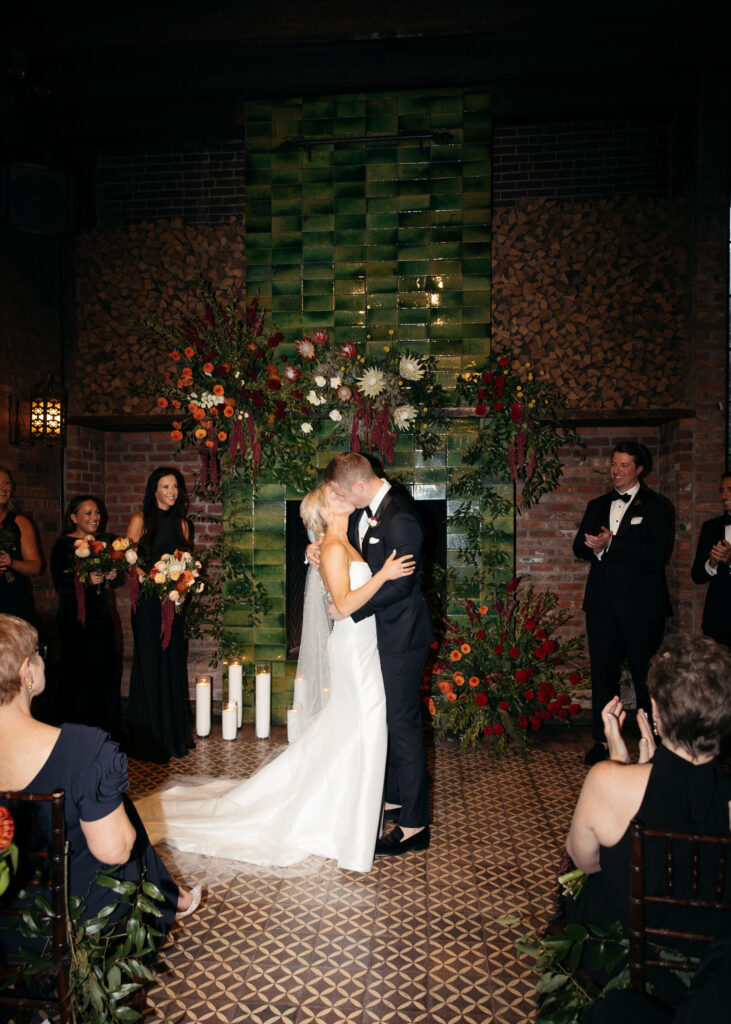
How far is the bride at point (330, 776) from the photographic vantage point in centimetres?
307

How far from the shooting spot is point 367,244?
17.5 ft

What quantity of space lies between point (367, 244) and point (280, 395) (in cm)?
138

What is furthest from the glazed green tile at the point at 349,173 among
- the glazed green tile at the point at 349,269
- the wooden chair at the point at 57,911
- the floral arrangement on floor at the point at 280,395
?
the wooden chair at the point at 57,911

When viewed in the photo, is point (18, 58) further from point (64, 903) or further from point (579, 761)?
point (579, 761)

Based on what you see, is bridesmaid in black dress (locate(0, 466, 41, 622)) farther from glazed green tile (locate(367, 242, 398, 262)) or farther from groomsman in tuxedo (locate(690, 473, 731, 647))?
groomsman in tuxedo (locate(690, 473, 731, 647))

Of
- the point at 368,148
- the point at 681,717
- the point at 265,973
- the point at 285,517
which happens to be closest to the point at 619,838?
the point at 681,717

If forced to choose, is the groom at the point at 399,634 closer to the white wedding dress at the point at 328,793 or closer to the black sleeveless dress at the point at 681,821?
the white wedding dress at the point at 328,793

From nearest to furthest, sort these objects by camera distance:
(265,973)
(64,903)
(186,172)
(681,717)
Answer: (64,903) < (681,717) < (265,973) < (186,172)

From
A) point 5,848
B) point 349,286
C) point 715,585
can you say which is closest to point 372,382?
point 349,286

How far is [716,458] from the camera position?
5.04 metres

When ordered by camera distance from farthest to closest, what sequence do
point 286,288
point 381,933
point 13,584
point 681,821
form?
point 286,288 < point 13,584 < point 381,933 < point 681,821

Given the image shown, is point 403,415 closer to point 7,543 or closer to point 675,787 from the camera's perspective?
point 7,543

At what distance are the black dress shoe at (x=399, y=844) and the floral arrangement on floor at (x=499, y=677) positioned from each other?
128 cm

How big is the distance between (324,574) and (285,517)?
2.25 meters
